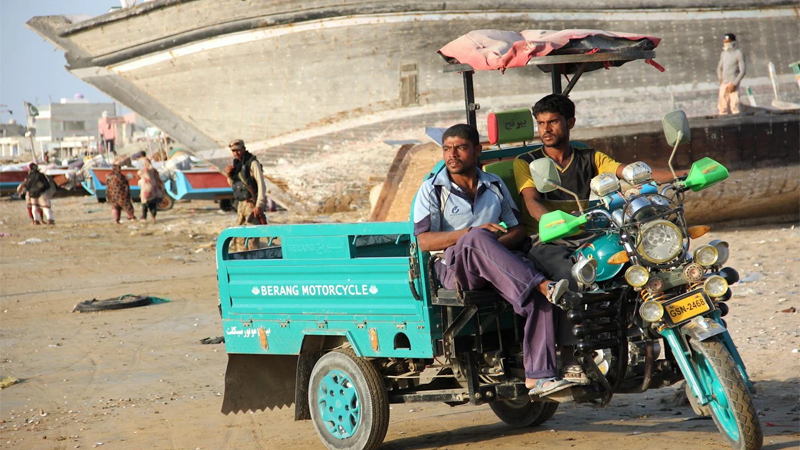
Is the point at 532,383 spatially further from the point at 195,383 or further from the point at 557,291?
the point at 195,383

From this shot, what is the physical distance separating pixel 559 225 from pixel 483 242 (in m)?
0.36

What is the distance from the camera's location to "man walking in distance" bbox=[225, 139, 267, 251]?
1187cm

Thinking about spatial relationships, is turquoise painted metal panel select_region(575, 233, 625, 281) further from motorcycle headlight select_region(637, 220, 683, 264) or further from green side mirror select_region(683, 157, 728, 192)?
green side mirror select_region(683, 157, 728, 192)

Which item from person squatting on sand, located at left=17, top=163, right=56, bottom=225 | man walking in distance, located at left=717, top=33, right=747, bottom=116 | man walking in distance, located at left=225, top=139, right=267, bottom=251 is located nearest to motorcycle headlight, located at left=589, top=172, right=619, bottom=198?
man walking in distance, located at left=225, top=139, right=267, bottom=251

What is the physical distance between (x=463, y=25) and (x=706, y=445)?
583 inches

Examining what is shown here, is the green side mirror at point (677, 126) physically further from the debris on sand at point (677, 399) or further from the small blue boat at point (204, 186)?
the small blue boat at point (204, 186)

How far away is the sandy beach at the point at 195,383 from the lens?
5.18m

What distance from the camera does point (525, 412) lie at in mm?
5348

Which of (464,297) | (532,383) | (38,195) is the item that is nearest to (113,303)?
(464,297)

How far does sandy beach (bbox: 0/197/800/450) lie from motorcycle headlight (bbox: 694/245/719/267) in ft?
3.18

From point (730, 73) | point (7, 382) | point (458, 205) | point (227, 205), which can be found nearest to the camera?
point (458, 205)

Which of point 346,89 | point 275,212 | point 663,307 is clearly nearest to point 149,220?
point 275,212

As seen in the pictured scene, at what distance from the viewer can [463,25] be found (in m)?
18.5

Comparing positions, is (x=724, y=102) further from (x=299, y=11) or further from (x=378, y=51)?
(x=299, y=11)
